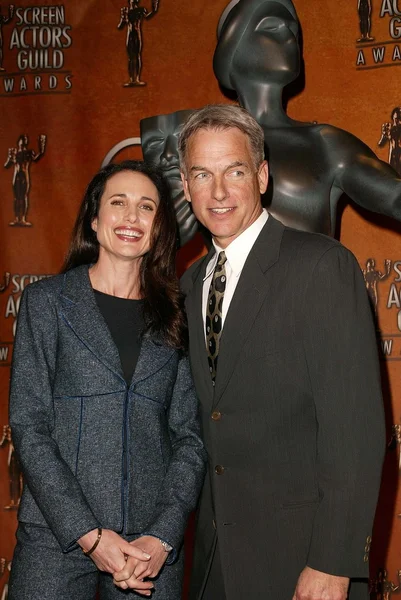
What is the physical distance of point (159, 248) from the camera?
1.99 metres

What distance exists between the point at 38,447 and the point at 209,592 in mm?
523

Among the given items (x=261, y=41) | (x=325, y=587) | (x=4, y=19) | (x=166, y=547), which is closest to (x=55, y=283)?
(x=166, y=547)

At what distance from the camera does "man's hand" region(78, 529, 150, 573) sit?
1642mm

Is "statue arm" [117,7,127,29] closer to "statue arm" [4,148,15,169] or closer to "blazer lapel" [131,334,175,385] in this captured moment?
"statue arm" [4,148,15,169]

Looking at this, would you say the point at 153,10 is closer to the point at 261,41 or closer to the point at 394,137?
the point at 261,41

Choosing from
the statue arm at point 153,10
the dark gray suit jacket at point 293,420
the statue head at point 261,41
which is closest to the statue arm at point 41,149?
the statue arm at point 153,10

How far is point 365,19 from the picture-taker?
109 inches

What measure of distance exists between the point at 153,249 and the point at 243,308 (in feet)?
1.31

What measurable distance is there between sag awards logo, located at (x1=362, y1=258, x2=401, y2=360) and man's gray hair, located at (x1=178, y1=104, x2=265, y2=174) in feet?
3.38

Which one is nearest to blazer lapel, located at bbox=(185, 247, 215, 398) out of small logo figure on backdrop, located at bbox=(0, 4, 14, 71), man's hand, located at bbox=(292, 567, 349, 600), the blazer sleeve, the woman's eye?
the blazer sleeve

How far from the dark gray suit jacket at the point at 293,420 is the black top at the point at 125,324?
181 mm

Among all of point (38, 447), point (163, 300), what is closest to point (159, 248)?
point (163, 300)

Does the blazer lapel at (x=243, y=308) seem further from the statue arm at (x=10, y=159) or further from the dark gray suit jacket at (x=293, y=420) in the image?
the statue arm at (x=10, y=159)

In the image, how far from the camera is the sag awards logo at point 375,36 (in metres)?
2.74
